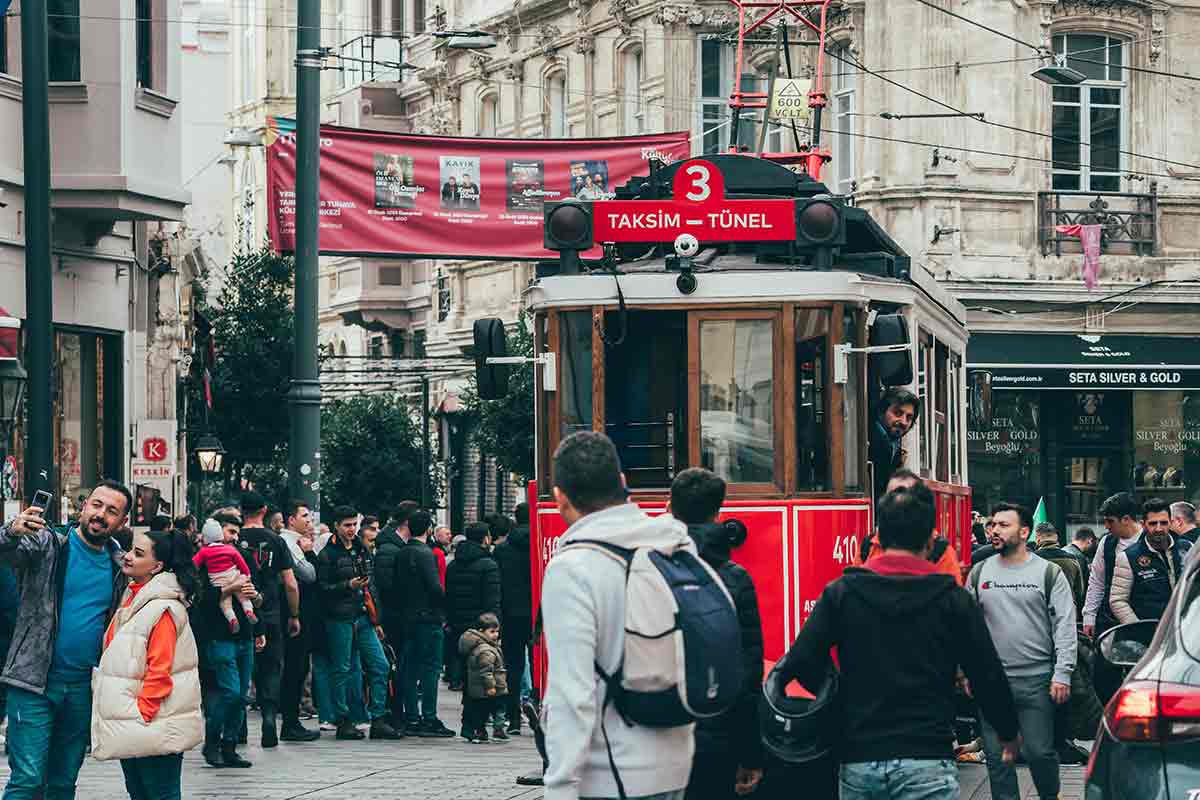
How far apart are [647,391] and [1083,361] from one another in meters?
21.3

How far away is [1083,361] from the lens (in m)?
33.3

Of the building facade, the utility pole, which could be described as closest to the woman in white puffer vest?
the utility pole

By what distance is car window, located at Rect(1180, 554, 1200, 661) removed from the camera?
6512 millimetres

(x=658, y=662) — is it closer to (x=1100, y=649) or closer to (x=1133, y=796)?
(x=1133, y=796)

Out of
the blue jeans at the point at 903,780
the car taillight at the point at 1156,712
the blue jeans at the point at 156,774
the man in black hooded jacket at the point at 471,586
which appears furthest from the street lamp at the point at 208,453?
the car taillight at the point at 1156,712

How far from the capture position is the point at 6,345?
1783cm

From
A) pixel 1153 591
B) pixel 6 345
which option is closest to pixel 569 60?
pixel 6 345

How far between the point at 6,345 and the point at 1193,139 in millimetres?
21290

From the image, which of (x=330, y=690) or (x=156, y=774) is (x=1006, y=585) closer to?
(x=156, y=774)

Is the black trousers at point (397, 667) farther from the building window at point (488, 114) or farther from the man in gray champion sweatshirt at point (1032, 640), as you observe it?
the building window at point (488, 114)

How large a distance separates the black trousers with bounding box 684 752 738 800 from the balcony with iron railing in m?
26.2

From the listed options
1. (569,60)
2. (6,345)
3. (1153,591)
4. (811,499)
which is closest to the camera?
(811,499)

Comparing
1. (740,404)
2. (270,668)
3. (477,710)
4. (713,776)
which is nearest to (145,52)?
(270,668)

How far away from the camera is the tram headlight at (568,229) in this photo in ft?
43.5
